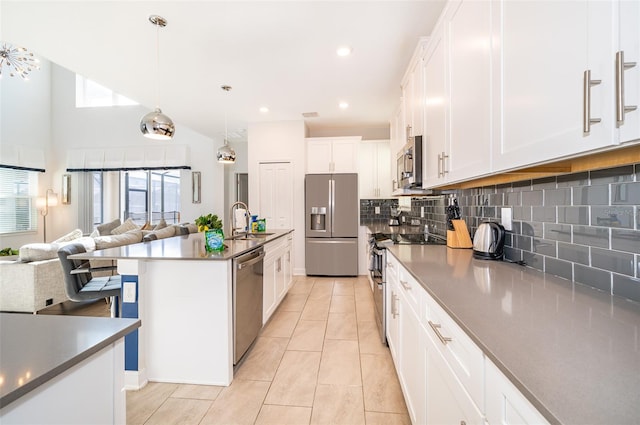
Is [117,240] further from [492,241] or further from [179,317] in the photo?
[492,241]

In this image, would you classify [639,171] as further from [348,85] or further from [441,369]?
[348,85]

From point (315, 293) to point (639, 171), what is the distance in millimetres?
3535

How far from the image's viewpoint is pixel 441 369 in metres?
0.99

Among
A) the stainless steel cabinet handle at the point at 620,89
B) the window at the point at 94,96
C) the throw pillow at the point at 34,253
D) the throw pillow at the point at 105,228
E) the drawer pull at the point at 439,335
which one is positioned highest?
the window at the point at 94,96

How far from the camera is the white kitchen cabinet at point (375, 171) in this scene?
5215 millimetres

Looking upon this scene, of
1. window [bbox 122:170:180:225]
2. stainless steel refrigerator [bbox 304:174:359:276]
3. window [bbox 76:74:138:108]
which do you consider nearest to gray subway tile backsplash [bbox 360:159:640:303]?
stainless steel refrigerator [bbox 304:174:359:276]

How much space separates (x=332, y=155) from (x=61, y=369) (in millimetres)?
4801

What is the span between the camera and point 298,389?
190cm

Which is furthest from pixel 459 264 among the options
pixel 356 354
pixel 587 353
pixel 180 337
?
pixel 180 337

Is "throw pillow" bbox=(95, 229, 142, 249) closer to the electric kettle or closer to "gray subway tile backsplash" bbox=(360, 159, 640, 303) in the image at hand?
the electric kettle

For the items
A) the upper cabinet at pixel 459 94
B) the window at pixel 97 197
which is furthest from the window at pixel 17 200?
the upper cabinet at pixel 459 94

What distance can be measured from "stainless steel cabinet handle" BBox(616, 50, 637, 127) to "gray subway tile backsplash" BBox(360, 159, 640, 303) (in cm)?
42

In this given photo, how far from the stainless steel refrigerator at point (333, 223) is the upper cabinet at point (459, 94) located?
272 centimetres

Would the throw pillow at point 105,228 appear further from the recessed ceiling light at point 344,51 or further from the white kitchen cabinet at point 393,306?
the white kitchen cabinet at point 393,306
